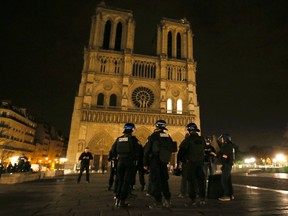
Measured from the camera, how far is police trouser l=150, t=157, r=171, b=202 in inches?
161

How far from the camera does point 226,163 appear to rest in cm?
526

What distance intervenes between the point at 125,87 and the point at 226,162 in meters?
30.0

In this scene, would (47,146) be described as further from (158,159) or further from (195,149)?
(195,149)

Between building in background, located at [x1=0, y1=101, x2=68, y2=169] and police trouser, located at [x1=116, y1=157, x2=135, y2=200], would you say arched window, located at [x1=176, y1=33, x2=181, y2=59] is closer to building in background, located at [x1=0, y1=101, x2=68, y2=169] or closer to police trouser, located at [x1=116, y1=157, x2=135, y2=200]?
building in background, located at [x1=0, y1=101, x2=68, y2=169]

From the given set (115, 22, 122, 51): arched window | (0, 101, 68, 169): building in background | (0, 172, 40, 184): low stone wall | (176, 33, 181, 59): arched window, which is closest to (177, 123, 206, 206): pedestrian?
(0, 172, 40, 184): low stone wall

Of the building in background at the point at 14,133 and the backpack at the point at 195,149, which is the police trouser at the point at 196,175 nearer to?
the backpack at the point at 195,149

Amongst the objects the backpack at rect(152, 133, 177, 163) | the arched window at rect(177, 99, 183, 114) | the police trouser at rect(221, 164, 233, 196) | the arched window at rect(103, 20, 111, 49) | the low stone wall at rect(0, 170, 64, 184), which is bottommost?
the low stone wall at rect(0, 170, 64, 184)

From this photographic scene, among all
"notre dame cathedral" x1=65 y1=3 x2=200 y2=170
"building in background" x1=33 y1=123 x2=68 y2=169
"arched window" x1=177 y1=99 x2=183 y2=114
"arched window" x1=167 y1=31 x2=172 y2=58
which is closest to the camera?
"notre dame cathedral" x1=65 y1=3 x2=200 y2=170

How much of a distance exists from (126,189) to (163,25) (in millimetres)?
41140

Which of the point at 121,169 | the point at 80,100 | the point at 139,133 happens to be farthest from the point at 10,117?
the point at 121,169

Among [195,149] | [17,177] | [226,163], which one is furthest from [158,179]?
[17,177]

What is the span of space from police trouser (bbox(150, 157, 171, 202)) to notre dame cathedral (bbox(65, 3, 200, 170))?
27106mm

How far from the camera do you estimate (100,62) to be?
35.6m

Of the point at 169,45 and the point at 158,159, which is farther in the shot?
the point at 169,45
